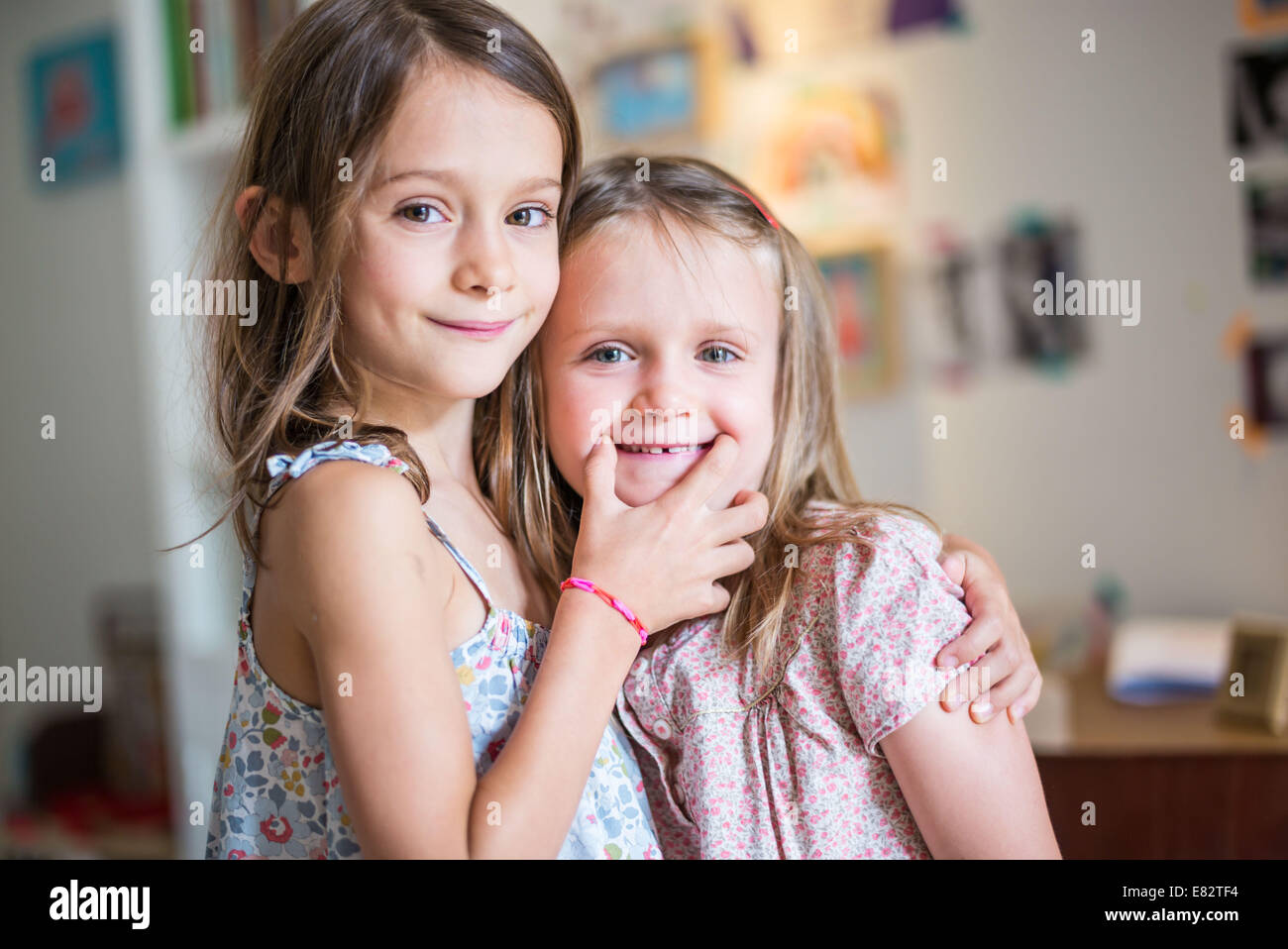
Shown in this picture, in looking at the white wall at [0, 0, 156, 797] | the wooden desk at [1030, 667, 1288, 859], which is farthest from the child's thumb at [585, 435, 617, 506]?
the white wall at [0, 0, 156, 797]

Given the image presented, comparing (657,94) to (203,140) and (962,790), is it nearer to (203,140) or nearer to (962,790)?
(203,140)

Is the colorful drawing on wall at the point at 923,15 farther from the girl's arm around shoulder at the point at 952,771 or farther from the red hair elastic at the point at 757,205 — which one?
the girl's arm around shoulder at the point at 952,771

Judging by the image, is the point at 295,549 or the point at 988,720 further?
the point at 988,720

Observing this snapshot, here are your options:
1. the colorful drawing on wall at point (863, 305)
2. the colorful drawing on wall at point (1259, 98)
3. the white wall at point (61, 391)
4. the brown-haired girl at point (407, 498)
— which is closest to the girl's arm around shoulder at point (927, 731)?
the brown-haired girl at point (407, 498)

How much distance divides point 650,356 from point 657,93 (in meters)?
1.76

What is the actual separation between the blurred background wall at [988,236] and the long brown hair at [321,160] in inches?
52.3

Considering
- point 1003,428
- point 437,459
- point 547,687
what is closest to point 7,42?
point 1003,428

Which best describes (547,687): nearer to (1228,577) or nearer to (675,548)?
(675,548)

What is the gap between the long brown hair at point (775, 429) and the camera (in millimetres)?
848

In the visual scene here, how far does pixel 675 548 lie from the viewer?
2.60ft

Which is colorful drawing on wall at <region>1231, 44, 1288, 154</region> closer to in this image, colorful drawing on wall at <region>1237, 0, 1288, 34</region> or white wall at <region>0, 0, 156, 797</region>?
colorful drawing on wall at <region>1237, 0, 1288, 34</region>

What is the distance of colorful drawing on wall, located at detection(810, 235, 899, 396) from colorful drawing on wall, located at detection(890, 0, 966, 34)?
434 millimetres

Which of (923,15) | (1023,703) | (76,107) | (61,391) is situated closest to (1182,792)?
(1023,703)
